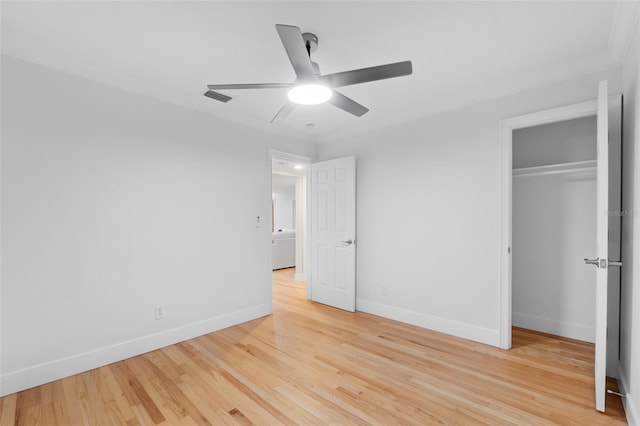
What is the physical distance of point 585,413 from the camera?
1966 mm

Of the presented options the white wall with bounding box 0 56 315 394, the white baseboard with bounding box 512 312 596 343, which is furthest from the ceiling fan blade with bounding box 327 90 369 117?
the white baseboard with bounding box 512 312 596 343

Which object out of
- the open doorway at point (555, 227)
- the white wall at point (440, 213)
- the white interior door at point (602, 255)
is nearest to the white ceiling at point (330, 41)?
the white wall at point (440, 213)

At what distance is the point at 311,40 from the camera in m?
2.15

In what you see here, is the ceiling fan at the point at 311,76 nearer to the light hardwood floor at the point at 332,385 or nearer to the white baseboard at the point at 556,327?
the light hardwood floor at the point at 332,385

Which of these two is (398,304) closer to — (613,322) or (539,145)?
(613,322)

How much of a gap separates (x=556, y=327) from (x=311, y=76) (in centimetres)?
361

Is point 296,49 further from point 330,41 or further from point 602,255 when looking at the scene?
point 602,255

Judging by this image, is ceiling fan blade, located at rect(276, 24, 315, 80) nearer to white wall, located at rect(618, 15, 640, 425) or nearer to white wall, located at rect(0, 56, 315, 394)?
white wall, located at rect(0, 56, 315, 394)

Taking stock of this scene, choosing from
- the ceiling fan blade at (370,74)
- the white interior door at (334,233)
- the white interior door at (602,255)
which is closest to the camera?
the ceiling fan blade at (370,74)

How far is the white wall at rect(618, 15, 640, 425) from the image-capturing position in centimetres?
179

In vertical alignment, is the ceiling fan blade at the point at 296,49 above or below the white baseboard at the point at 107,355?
above

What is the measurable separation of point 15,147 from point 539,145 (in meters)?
4.91

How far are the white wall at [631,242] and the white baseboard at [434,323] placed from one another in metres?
0.96

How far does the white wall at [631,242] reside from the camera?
5.87 ft
